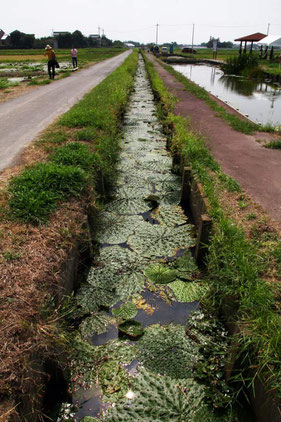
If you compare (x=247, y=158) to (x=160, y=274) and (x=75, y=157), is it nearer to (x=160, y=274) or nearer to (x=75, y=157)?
(x=75, y=157)

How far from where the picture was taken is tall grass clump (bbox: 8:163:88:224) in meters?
3.87

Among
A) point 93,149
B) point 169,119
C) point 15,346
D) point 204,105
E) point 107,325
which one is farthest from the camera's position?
point 204,105

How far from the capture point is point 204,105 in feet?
42.1

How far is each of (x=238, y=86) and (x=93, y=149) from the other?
18.1 meters

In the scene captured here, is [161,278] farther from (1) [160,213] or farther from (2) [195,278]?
(1) [160,213]

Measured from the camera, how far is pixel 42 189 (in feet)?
14.1

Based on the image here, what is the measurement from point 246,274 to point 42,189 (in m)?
2.80

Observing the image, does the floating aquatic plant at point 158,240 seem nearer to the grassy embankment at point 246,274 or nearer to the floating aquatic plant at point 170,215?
the floating aquatic plant at point 170,215

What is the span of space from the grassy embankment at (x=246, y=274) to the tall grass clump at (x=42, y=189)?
1.99 metres

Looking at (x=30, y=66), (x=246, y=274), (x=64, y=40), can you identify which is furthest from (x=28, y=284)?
(x=64, y=40)

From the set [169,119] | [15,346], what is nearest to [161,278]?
[15,346]

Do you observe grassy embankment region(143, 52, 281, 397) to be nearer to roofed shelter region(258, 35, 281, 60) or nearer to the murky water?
the murky water

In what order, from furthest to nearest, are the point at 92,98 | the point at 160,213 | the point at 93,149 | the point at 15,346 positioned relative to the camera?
the point at 92,98
the point at 93,149
the point at 160,213
the point at 15,346

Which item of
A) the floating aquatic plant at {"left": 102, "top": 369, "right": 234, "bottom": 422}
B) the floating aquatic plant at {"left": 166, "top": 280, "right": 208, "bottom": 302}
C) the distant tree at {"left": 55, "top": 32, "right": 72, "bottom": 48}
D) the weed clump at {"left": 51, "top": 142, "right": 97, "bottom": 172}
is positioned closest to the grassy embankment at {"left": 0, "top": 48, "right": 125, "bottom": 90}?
the weed clump at {"left": 51, "top": 142, "right": 97, "bottom": 172}
